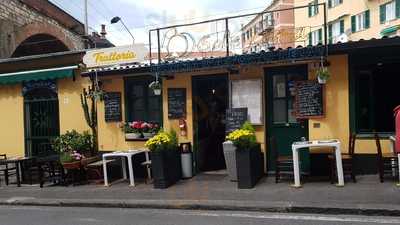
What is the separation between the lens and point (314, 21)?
148 feet

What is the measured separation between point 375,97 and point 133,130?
546 cm

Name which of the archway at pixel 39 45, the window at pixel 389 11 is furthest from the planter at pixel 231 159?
the window at pixel 389 11

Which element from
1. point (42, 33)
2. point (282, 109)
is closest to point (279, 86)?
point (282, 109)

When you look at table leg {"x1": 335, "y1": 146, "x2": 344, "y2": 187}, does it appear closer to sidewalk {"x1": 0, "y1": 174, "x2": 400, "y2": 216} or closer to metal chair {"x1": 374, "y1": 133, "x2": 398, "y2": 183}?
sidewalk {"x1": 0, "y1": 174, "x2": 400, "y2": 216}

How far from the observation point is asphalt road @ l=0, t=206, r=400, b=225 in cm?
757

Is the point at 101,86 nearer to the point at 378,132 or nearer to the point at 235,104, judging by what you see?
the point at 235,104

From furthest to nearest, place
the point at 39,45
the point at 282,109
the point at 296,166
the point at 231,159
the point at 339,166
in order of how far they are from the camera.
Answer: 1. the point at 39,45
2. the point at 282,109
3. the point at 231,159
4. the point at 296,166
5. the point at 339,166

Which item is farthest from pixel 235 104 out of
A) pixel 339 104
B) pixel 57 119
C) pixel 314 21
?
pixel 314 21

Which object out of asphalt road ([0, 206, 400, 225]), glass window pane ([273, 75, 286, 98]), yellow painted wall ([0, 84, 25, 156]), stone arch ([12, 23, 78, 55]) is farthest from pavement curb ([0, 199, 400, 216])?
stone arch ([12, 23, 78, 55])

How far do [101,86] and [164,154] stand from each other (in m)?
3.03

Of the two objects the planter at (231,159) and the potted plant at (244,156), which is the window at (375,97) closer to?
the potted plant at (244,156)

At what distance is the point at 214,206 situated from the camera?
8.76 m

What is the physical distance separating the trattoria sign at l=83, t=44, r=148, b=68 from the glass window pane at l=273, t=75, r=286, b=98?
10.2 feet

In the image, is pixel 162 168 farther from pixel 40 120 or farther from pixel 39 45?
pixel 39 45
